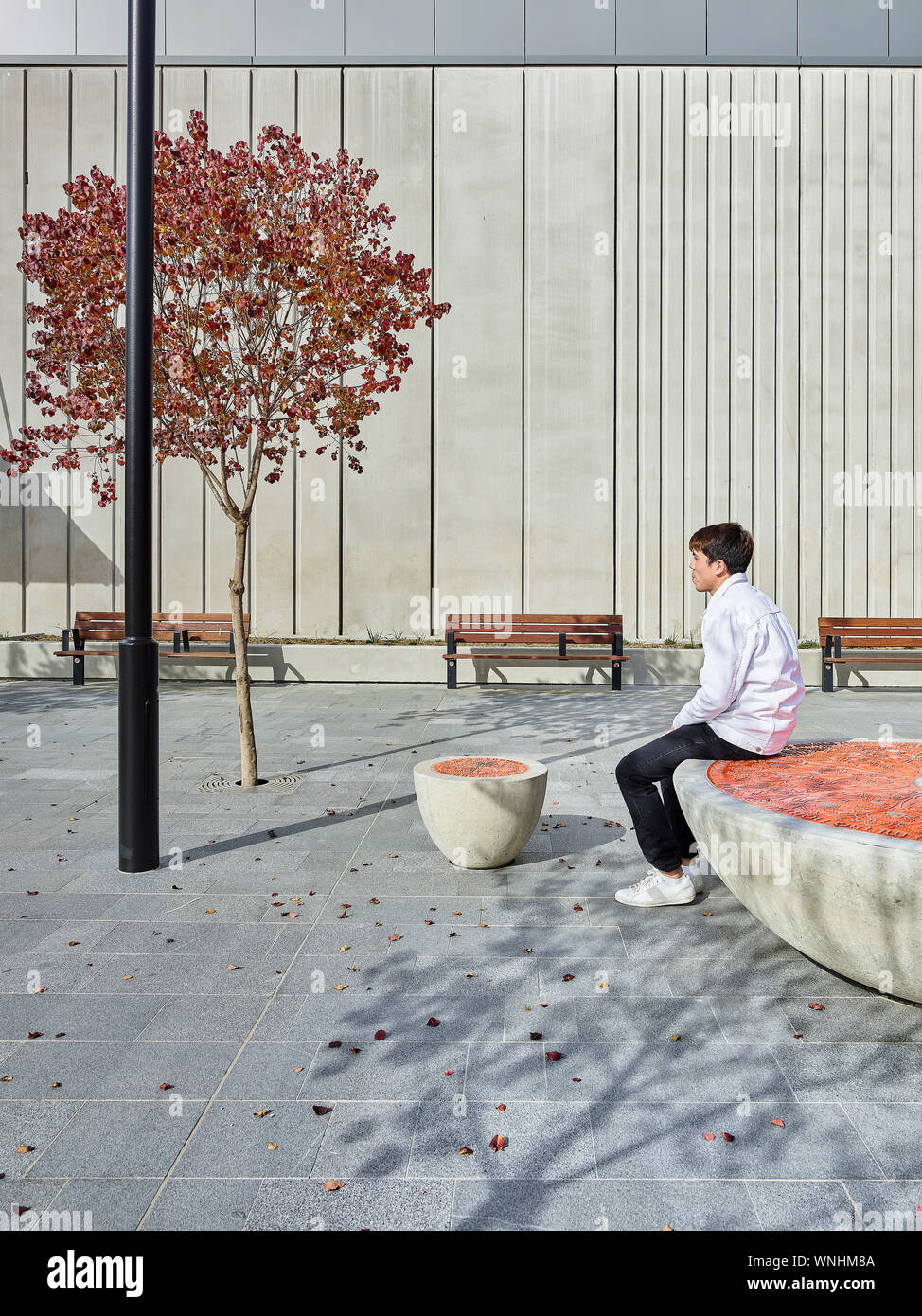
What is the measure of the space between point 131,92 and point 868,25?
14.7 metres

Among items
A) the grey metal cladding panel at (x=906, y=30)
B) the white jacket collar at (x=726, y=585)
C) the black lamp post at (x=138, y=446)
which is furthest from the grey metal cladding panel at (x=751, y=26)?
the white jacket collar at (x=726, y=585)

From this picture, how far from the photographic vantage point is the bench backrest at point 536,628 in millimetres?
14375

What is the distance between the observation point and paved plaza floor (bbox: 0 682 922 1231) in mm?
2648

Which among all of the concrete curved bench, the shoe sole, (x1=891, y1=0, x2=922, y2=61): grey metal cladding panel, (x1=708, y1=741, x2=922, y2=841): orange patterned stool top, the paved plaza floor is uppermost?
(x1=891, y1=0, x2=922, y2=61): grey metal cladding panel

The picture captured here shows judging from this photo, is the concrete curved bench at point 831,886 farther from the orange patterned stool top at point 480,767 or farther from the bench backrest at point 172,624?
the bench backrest at point 172,624

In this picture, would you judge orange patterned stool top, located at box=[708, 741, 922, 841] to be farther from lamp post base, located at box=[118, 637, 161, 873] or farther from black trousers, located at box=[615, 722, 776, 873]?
lamp post base, located at box=[118, 637, 161, 873]

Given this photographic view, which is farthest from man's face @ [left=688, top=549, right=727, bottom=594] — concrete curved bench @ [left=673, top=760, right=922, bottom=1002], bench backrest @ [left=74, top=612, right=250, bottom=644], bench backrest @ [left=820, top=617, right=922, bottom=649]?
bench backrest @ [left=74, top=612, right=250, bottom=644]

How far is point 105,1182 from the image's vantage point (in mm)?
2684

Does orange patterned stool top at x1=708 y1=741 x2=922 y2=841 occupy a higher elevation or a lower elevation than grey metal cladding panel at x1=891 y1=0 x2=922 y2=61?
lower

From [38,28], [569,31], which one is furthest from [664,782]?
[38,28]

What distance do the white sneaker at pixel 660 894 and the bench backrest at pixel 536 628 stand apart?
924 centimetres

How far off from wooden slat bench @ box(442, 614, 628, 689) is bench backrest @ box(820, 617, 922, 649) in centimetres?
294

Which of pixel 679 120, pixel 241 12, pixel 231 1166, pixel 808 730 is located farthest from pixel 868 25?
pixel 231 1166
